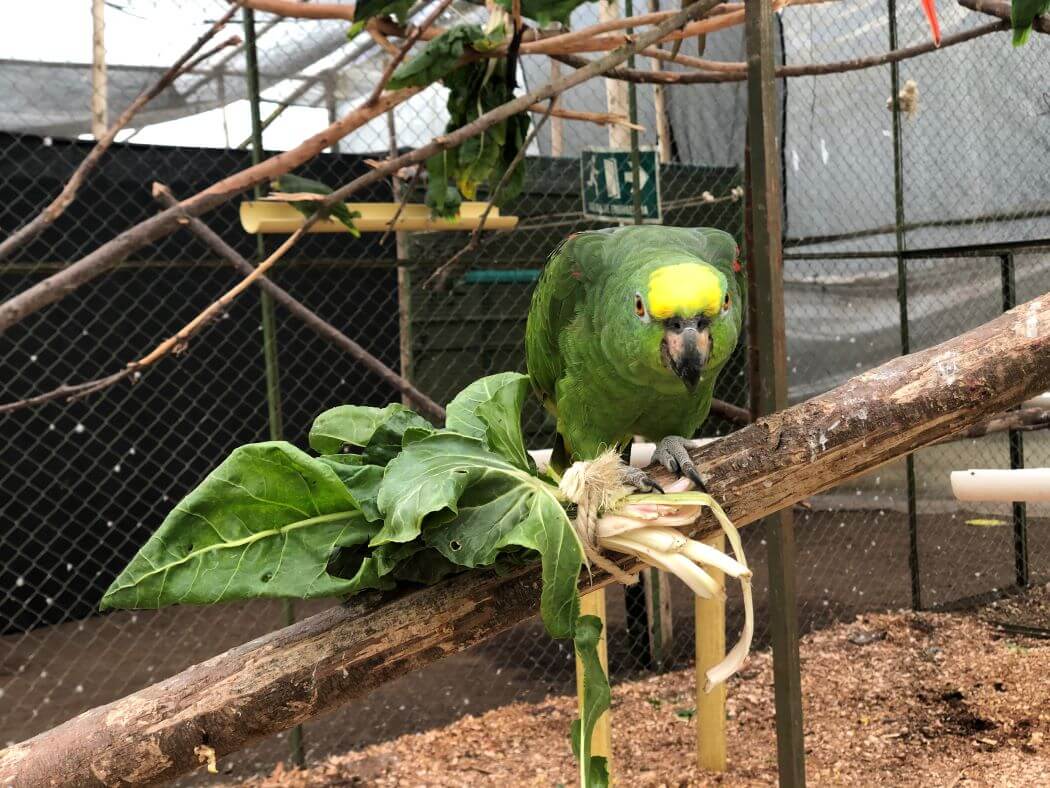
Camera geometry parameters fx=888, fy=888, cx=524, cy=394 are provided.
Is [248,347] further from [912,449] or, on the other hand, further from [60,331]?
[912,449]

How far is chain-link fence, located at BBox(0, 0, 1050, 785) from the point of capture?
4008 millimetres

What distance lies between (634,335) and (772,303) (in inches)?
10.8

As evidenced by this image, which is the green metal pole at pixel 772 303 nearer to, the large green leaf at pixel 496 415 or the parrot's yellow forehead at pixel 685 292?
the parrot's yellow forehead at pixel 685 292

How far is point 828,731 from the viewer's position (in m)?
3.09

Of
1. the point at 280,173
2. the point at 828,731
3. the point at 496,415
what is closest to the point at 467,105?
the point at 280,173

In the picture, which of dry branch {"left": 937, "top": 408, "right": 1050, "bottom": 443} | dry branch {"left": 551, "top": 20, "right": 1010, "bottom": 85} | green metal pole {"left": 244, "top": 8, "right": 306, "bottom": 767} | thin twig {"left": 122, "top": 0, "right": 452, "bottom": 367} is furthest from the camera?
dry branch {"left": 937, "top": 408, "right": 1050, "bottom": 443}

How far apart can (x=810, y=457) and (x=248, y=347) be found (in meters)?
4.21

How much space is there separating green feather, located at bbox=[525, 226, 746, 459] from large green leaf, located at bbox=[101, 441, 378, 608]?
56 cm

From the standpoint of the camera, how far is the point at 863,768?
2.80 metres

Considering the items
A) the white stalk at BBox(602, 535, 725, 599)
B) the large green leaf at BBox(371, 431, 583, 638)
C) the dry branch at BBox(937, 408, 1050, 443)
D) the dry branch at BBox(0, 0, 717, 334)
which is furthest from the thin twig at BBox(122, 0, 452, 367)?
the dry branch at BBox(937, 408, 1050, 443)

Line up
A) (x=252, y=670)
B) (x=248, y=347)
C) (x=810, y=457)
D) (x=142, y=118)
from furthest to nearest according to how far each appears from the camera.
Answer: (x=248, y=347) → (x=142, y=118) → (x=810, y=457) → (x=252, y=670)

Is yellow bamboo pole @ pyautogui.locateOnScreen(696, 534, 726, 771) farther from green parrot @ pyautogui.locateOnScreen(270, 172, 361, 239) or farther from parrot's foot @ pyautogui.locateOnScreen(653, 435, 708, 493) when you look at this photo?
green parrot @ pyautogui.locateOnScreen(270, 172, 361, 239)

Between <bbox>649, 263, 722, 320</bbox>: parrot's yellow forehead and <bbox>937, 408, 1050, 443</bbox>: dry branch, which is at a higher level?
<bbox>649, 263, 722, 320</bbox>: parrot's yellow forehead

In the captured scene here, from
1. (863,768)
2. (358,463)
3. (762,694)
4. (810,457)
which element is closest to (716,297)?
(810,457)
